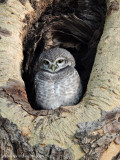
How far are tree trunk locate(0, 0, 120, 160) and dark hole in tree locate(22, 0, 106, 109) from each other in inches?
25.2

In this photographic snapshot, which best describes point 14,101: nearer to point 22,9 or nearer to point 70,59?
point 70,59

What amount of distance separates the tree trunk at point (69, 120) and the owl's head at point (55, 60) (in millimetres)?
421

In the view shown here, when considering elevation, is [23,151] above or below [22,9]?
below

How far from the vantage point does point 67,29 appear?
3684mm

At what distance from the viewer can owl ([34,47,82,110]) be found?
2.85 metres

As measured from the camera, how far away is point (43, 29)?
353 centimetres

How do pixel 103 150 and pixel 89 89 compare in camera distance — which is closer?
pixel 103 150

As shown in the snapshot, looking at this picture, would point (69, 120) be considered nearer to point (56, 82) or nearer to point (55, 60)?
point (56, 82)

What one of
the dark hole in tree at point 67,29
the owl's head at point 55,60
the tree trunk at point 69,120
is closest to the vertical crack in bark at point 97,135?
the tree trunk at point 69,120

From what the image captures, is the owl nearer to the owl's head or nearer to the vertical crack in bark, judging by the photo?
the owl's head

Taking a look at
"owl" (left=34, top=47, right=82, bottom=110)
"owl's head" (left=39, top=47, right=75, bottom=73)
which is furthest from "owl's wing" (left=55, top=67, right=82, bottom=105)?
"owl's head" (left=39, top=47, right=75, bottom=73)

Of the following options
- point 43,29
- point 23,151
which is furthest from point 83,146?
point 43,29

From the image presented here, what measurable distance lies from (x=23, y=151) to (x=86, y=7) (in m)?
2.38

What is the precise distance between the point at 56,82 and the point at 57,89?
4.0 inches
